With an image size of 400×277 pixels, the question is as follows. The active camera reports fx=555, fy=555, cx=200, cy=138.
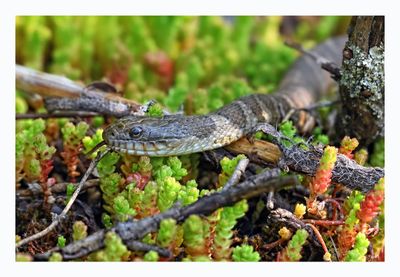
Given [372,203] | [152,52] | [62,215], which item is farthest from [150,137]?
[152,52]

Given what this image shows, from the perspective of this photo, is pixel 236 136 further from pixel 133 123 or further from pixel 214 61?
pixel 214 61

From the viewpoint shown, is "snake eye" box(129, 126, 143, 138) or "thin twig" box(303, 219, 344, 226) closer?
"thin twig" box(303, 219, 344, 226)

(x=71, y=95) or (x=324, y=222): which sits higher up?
(x=71, y=95)

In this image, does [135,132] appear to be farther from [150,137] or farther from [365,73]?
[365,73]

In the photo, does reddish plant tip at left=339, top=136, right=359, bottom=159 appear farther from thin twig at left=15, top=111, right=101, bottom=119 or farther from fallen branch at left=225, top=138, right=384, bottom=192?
thin twig at left=15, top=111, right=101, bottom=119

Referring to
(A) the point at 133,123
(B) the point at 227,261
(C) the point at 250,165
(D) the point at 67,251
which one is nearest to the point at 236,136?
(C) the point at 250,165

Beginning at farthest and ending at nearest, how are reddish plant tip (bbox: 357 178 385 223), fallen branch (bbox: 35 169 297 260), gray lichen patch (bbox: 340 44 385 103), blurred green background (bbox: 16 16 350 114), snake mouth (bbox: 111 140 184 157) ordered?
1. blurred green background (bbox: 16 16 350 114)
2. gray lichen patch (bbox: 340 44 385 103)
3. snake mouth (bbox: 111 140 184 157)
4. reddish plant tip (bbox: 357 178 385 223)
5. fallen branch (bbox: 35 169 297 260)

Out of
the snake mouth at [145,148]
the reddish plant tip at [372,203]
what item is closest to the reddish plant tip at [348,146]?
the reddish plant tip at [372,203]

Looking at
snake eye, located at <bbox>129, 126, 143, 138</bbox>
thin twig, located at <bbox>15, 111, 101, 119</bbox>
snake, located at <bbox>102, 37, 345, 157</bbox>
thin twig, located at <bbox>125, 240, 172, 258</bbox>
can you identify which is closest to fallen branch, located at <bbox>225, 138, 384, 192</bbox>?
snake, located at <bbox>102, 37, 345, 157</bbox>
